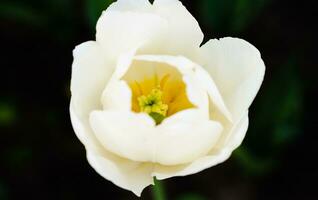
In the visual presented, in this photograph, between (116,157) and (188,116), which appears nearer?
(188,116)

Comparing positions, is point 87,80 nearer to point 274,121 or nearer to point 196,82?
point 196,82

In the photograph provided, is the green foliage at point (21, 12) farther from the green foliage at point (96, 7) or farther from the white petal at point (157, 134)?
the white petal at point (157, 134)

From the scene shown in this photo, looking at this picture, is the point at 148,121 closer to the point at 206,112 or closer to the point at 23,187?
the point at 206,112

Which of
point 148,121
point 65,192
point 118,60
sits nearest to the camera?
point 148,121

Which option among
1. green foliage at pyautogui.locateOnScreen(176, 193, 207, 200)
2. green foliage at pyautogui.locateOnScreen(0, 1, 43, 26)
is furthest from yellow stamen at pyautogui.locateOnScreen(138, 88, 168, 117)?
green foliage at pyautogui.locateOnScreen(0, 1, 43, 26)

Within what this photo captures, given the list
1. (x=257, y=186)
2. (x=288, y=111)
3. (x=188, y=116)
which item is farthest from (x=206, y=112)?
(x=257, y=186)

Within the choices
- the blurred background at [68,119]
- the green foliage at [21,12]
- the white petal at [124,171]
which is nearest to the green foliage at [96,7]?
the blurred background at [68,119]

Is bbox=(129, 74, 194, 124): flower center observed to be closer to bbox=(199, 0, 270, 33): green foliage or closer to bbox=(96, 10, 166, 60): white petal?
bbox=(96, 10, 166, 60): white petal
